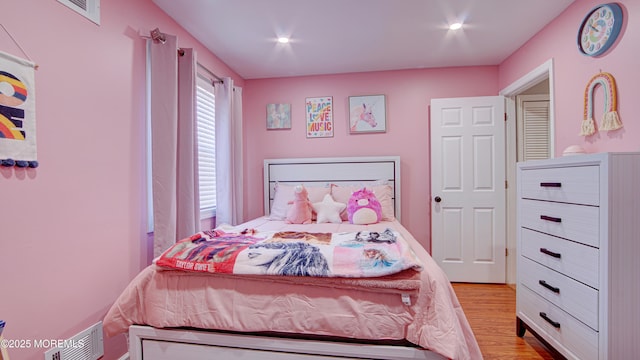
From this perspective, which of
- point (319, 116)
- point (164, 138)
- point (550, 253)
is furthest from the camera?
point (319, 116)

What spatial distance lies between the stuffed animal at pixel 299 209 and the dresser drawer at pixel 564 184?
1.78 meters

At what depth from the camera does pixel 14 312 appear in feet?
3.92

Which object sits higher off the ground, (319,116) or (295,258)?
(319,116)

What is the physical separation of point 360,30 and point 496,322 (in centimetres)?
275

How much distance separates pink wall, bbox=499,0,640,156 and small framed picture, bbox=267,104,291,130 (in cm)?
256

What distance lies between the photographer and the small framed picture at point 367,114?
3299 millimetres

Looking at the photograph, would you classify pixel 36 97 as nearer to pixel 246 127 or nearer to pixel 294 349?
pixel 294 349

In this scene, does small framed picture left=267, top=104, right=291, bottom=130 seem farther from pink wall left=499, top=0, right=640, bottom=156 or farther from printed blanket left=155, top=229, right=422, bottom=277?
pink wall left=499, top=0, right=640, bottom=156

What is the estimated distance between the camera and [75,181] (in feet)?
4.78

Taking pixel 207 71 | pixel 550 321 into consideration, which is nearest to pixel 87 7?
pixel 207 71

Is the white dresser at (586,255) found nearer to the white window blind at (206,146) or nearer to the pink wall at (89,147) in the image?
the pink wall at (89,147)

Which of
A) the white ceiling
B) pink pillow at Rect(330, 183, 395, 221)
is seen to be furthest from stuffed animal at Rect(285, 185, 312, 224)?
the white ceiling

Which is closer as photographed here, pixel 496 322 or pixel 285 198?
pixel 496 322

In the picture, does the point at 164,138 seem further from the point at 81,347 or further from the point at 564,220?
the point at 564,220
